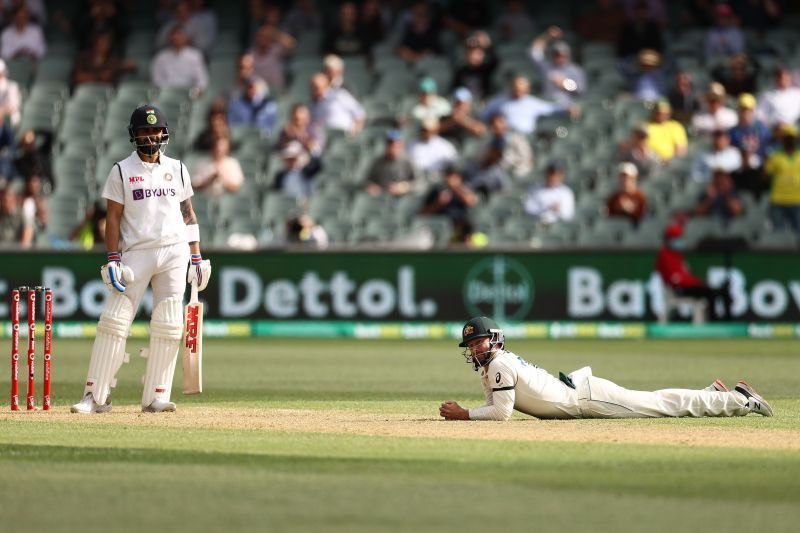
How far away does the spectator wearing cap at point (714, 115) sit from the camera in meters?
22.8

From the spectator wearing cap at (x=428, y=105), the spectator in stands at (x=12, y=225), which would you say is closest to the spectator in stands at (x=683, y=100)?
the spectator wearing cap at (x=428, y=105)

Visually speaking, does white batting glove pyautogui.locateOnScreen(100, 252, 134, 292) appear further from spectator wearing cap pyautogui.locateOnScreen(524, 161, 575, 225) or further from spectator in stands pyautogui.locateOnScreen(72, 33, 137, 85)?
spectator in stands pyautogui.locateOnScreen(72, 33, 137, 85)

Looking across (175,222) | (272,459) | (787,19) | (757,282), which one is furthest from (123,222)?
(787,19)

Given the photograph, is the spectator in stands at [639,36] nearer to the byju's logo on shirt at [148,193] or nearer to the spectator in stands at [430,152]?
the spectator in stands at [430,152]

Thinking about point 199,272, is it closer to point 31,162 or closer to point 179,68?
point 31,162

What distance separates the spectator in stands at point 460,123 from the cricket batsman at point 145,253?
40.3 feet

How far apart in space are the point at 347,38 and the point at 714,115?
5572 millimetres

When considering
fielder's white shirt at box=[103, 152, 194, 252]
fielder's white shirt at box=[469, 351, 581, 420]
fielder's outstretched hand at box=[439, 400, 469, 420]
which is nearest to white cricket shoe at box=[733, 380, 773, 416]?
fielder's white shirt at box=[469, 351, 581, 420]

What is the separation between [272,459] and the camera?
27.2 ft

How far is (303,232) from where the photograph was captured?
21188 mm

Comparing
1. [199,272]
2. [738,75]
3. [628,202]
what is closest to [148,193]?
[199,272]

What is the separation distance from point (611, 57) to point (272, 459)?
17272 millimetres

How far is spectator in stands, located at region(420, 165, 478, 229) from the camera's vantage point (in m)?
21.6

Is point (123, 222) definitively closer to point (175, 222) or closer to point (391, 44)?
point (175, 222)
